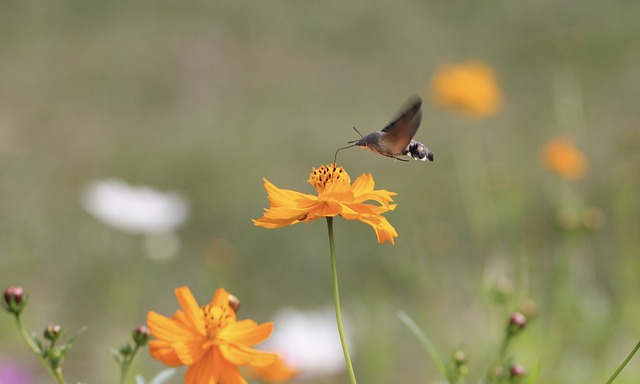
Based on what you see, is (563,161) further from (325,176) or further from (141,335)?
(141,335)

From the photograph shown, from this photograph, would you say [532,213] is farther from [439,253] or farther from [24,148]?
[24,148]

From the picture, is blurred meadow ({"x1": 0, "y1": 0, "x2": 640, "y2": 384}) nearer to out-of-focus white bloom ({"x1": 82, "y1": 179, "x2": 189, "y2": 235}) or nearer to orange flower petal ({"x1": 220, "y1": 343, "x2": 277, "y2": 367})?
out-of-focus white bloom ({"x1": 82, "y1": 179, "x2": 189, "y2": 235})

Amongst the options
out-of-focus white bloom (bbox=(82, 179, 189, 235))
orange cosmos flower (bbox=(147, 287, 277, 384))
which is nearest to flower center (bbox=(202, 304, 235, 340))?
orange cosmos flower (bbox=(147, 287, 277, 384))

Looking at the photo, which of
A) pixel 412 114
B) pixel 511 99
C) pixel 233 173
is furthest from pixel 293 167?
pixel 412 114

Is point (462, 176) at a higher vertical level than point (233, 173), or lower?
higher

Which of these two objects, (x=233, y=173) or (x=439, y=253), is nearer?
(x=439, y=253)
